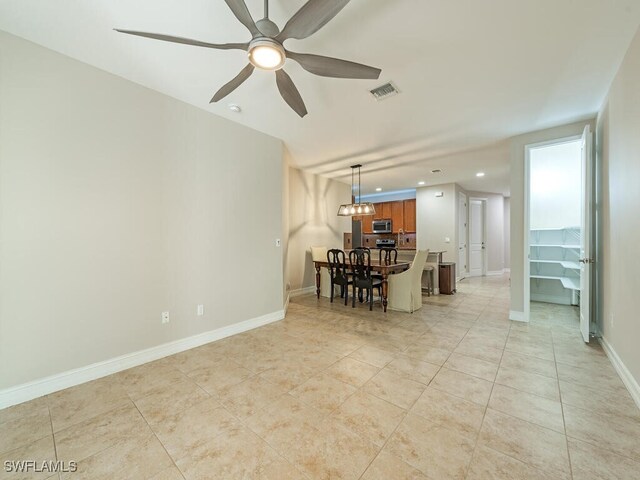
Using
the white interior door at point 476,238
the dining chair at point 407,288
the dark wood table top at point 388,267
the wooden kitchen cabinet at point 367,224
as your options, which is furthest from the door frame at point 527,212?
the wooden kitchen cabinet at point 367,224

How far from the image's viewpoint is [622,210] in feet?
6.94

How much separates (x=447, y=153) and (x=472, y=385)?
3.71 m

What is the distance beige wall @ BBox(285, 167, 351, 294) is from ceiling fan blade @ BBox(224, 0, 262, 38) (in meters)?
3.59

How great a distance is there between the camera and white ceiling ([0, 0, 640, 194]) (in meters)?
1.66

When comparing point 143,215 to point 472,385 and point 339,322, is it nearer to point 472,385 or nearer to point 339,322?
point 339,322

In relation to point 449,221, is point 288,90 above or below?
above

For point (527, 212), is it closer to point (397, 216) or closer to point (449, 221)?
point (449, 221)

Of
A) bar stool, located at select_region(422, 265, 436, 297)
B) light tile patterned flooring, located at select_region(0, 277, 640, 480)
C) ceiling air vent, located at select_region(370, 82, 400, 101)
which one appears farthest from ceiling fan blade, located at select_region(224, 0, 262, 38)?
bar stool, located at select_region(422, 265, 436, 297)

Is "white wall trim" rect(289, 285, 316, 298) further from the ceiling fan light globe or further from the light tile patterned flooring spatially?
the ceiling fan light globe

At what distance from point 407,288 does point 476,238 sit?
492 cm

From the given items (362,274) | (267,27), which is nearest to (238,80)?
(267,27)

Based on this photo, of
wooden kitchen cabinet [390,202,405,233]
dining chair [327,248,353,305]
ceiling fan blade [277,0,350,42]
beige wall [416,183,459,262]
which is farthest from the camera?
wooden kitchen cabinet [390,202,405,233]

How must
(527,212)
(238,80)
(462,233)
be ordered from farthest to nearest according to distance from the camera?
(462,233), (527,212), (238,80)

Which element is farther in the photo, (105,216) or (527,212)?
(527,212)
